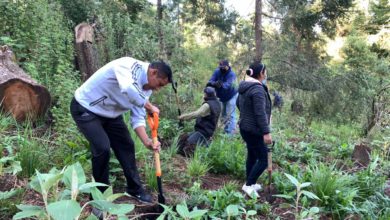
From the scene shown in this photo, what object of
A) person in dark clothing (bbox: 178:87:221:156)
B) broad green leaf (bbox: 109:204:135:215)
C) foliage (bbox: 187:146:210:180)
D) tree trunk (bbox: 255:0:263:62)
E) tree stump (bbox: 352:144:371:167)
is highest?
tree trunk (bbox: 255:0:263:62)

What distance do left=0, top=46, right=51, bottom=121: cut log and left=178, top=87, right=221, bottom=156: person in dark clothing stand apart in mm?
2255

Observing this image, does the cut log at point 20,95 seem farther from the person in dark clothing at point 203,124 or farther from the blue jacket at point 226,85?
the blue jacket at point 226,85

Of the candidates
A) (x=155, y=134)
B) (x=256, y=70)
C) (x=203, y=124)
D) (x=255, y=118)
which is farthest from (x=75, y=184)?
(x=203, y=124)

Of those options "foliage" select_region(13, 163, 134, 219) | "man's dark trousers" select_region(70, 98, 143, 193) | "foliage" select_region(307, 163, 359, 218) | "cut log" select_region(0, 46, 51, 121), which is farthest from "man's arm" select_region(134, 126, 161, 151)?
"cut log" select_region(0, 46, 51, 121)

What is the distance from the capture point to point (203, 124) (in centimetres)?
658

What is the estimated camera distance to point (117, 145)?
14.0 ft

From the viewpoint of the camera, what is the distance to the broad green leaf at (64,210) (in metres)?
1.56

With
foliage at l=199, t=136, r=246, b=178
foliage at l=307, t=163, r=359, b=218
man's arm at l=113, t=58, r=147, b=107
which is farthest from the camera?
foliage at l=199, t=136, r=246, b=178

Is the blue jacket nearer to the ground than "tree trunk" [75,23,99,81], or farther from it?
nearer to the ground

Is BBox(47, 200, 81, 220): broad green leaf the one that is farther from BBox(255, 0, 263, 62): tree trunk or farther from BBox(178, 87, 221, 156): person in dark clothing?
BBox(255, 0, 263, 62): tree trunk

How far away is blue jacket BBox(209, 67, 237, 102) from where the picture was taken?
785cm

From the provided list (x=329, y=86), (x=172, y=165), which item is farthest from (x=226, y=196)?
(x=329, y=86)

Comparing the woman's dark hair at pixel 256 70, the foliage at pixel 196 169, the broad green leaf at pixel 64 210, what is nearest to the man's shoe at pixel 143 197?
the foliage at pixel 196 169

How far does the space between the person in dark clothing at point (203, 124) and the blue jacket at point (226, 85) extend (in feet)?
4.05
